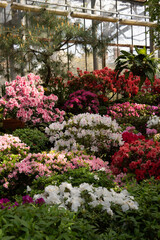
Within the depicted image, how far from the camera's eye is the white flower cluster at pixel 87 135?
4.43 meters

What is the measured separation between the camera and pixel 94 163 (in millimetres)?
3615

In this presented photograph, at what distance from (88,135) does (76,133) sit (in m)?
0.22

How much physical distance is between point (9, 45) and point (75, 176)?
19.5ft

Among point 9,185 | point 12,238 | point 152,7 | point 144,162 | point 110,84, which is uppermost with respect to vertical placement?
point 152,7

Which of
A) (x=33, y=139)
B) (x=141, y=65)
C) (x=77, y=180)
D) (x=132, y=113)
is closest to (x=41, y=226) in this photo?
(x=77, y=180)

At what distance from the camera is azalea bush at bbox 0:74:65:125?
19.8ft

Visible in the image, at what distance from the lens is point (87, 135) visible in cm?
454

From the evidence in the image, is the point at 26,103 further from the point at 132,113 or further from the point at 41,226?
the point at 41,226

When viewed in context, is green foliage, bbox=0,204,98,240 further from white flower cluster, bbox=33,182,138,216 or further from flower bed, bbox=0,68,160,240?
white flower cluster, bbox=33,182,138,216

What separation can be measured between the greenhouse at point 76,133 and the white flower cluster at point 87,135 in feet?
0.05

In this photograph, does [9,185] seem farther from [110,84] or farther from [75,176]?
[110,84]

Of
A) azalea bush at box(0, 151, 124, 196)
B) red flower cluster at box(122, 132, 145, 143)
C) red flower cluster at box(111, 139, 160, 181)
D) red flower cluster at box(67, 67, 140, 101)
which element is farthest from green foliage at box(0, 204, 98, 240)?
red flower cluster at box(67, 67, 140, 101)

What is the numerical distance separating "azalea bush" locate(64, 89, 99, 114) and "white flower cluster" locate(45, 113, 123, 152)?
7.30 feet

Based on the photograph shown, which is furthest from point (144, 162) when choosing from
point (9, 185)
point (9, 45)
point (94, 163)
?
point (9, 45)
